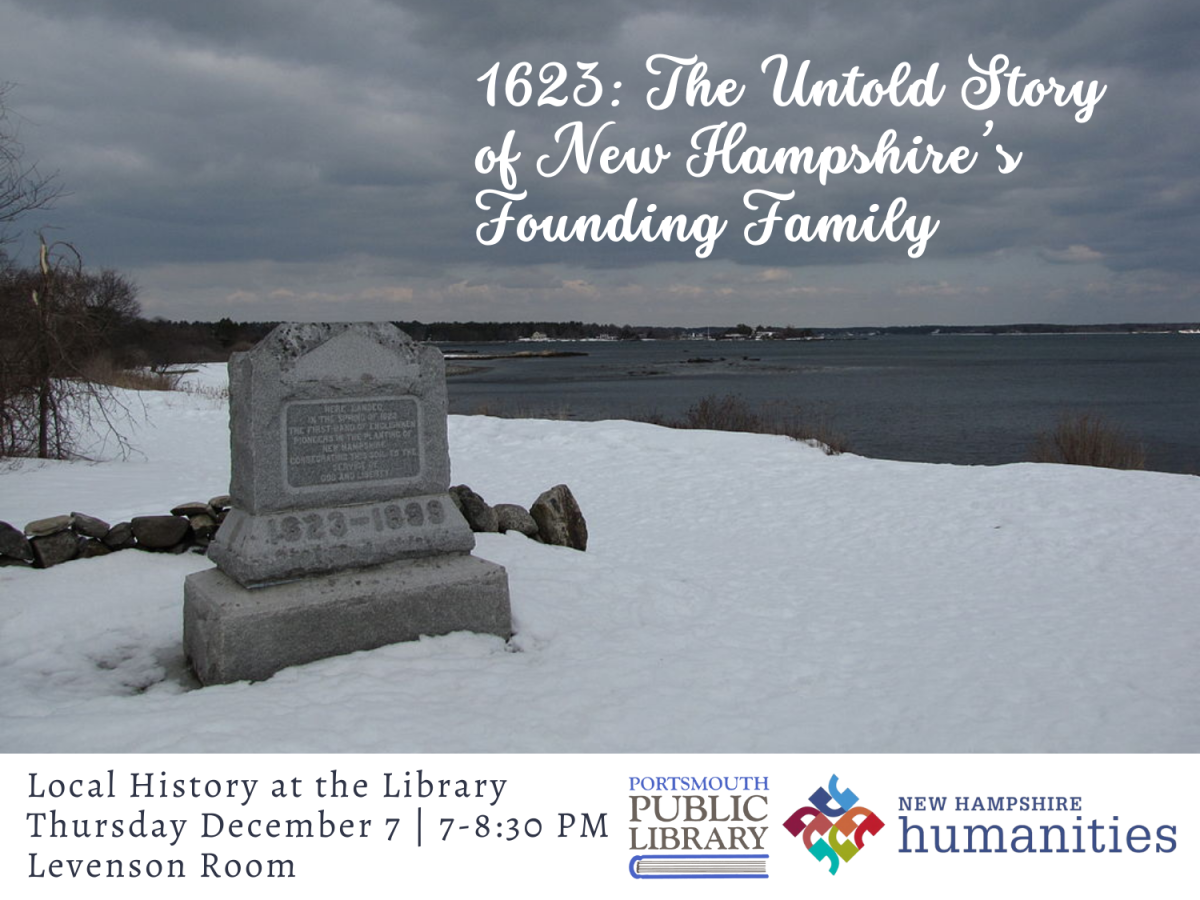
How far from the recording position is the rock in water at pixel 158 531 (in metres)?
6.73

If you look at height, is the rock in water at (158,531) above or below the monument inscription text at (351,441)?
below

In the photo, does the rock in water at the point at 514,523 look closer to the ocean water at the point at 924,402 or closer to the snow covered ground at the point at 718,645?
the snow covered ground at the point at 718,645

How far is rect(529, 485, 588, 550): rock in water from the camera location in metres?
8.23

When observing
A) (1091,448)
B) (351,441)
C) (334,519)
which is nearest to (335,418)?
(351,441)

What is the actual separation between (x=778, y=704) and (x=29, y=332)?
963cm

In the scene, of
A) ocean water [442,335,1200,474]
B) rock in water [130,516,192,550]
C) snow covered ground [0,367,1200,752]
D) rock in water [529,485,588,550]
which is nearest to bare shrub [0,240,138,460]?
snow covered ground [0,367,1200,752]

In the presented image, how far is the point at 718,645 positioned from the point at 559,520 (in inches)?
103

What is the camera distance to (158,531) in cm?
675

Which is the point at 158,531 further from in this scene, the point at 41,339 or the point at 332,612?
the point at 41,339

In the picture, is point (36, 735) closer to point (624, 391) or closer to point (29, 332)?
point (29, 332)

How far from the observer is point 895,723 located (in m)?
4.70
